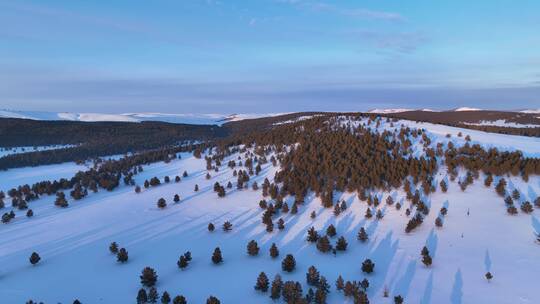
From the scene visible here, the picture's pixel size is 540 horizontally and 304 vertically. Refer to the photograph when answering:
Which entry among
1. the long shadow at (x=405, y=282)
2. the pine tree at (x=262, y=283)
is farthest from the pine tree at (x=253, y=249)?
the long shadow at (x=405, y=282)

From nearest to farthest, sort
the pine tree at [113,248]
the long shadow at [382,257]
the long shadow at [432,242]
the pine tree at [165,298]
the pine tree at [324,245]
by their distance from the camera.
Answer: the pine tree at [165,298] < the long shadow at [382,257] < the long shadow at [432,242] < the pine tree at [324,245] < the pine tree at [113,248]

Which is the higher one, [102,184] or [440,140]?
[440,140]

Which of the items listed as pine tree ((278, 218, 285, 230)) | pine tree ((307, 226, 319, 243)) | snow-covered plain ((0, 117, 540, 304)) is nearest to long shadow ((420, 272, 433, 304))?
snow-covered plain ((0, 117, 540, 304))

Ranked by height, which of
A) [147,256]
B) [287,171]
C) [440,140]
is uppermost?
[440,140]

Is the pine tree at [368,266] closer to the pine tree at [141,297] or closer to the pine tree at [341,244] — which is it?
the pine tree at [341,244]

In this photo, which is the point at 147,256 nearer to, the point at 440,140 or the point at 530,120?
the point at 440,140

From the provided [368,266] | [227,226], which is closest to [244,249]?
[227,226]

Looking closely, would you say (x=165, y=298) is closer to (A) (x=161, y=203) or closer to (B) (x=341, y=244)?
(B) (x=341, y=244)

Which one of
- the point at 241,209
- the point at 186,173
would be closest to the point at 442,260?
the point at 241,209

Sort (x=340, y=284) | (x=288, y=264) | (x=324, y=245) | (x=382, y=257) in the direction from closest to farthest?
(x=340, y=284), (x=288, y=264), (x=382, y=257), (x=324, y=245)
